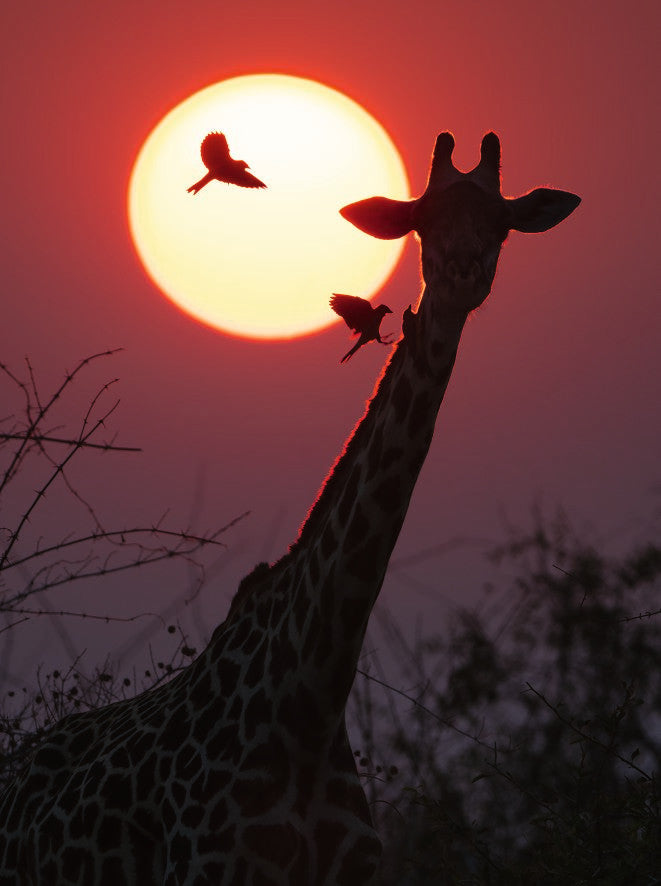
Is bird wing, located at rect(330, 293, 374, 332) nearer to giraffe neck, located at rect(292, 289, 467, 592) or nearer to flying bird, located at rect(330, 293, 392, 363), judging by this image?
flying bird, located at rect(330, 293, 392, 363)

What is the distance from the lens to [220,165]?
670 centimetres

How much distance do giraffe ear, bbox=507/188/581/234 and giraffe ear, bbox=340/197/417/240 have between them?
51 cm

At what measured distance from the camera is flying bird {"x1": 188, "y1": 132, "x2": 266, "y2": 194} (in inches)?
259

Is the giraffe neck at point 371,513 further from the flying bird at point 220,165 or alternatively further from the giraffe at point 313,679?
the flying bird at point 220,165

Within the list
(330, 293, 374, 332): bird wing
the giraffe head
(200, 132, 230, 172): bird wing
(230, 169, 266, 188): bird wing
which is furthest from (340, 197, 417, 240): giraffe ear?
(200, 132, 230, 172): bird wing

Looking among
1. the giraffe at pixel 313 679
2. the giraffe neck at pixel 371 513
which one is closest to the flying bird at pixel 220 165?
the giraffe at pixel 313 679

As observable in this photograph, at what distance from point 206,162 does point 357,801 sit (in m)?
3.86

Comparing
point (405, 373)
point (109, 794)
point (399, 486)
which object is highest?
point (405, 373)

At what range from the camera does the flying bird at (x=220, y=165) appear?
657 cm

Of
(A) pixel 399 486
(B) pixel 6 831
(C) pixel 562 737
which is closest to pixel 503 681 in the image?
(C) pixel 562 737

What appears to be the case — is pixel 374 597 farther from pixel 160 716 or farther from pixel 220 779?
pixel 160 716

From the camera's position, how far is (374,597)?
17.0 feet

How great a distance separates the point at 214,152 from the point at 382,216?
1.81 m

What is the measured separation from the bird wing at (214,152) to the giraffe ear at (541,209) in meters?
2.08
